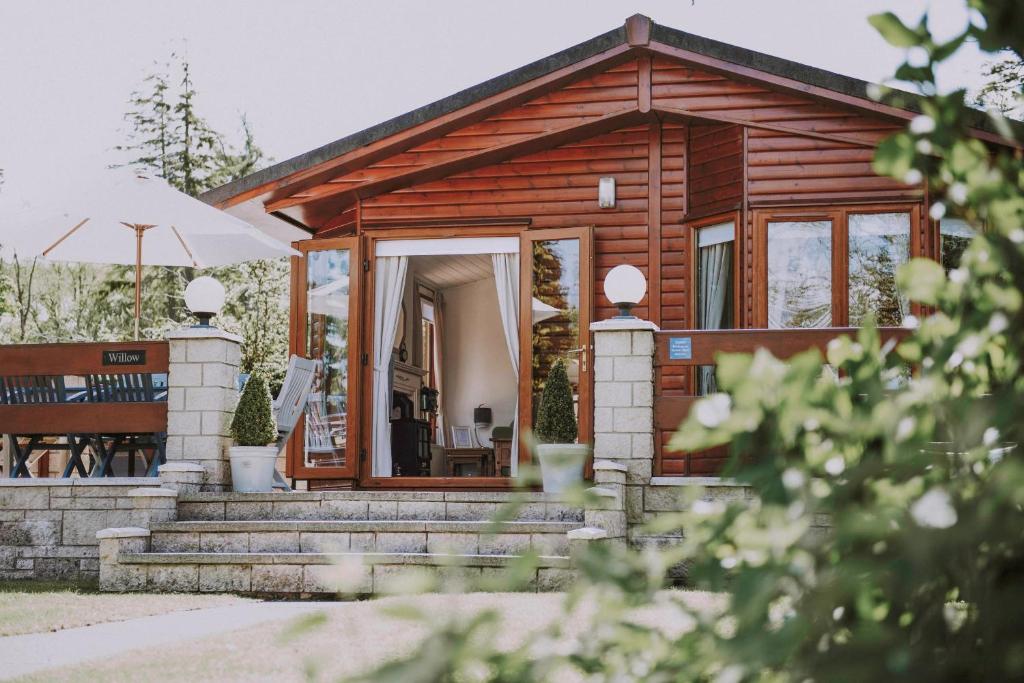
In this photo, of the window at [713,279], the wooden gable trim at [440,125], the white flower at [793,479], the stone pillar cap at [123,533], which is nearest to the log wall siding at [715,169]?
the window at [713,279]

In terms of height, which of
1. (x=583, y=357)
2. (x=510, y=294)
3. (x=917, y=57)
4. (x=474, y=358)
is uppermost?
(x=510, y=294)

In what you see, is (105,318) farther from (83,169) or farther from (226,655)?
(226,655)

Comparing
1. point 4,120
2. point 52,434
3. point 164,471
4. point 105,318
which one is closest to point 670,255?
point 164,471

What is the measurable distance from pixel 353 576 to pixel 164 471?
7061mm

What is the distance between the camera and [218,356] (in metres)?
7.82

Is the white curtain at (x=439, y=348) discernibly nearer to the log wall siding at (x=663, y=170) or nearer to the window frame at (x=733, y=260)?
the log wall siding at (x=663, y=170)

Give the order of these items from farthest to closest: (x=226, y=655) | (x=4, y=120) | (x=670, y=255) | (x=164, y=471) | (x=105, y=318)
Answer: (x=4, y=120) < (x=105, y=318) < (x=670, y=255) < (x=164, y=471) < (x=226, y=655)

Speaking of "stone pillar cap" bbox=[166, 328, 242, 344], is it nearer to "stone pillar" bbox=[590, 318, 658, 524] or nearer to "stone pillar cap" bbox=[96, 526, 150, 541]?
"stone pillar cap" bbox=[96, 526, 150, 541]

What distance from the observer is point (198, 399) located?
783cm

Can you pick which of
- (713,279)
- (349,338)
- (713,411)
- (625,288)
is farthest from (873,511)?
(349,338)

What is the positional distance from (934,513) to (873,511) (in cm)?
6

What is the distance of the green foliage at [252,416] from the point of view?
783 cm

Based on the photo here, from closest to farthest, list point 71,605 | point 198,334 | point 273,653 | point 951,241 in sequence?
point 273,653
point 71,605
point 198,334
point 951,241

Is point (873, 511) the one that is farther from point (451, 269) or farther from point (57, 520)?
point (451, 269)
